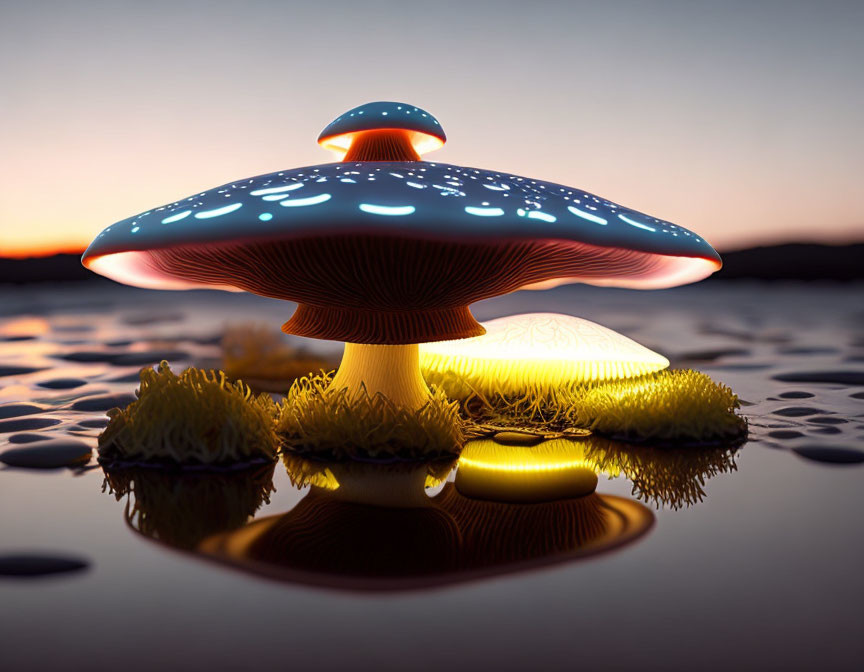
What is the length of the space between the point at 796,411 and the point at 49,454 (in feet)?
15.5

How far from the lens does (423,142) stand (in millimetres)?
4355

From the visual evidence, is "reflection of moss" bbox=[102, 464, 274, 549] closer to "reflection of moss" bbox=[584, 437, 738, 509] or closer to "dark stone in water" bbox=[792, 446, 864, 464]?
"reflection of moss" bbox=[584, 437, 738, 509]

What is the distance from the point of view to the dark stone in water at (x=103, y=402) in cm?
466

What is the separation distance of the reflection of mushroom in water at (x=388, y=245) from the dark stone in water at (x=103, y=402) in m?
1.13

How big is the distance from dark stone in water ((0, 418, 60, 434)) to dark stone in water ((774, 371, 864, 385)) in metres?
5.99

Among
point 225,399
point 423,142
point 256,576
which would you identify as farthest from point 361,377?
point 256,576

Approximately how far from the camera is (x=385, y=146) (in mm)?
4121

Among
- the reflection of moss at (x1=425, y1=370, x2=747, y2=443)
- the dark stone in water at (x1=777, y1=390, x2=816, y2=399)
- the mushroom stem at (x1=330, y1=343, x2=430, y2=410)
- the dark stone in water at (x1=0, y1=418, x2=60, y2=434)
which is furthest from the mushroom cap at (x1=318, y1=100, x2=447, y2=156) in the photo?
the dark stone in water at (x1=777, y1=390, x2=816, y2=399)

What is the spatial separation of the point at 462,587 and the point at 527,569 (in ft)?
0.82


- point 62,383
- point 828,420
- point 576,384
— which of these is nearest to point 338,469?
point 576,384

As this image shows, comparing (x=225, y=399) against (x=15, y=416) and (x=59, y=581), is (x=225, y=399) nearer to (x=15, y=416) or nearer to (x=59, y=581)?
(x=59, y=581)

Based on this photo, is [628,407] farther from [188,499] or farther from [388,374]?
[188,499]

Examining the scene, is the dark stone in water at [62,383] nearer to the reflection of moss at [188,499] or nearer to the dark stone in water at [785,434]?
the reflection of moss at [188,499]

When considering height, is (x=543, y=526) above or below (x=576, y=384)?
below
